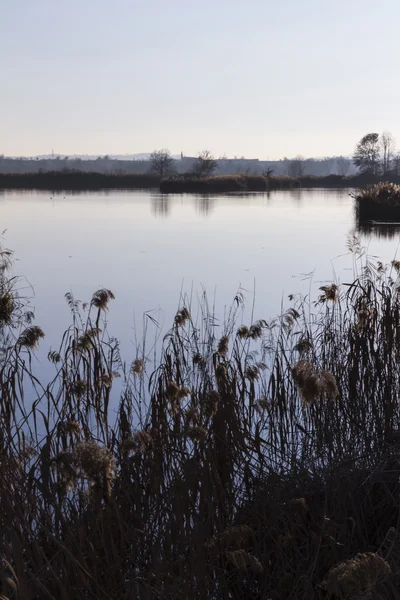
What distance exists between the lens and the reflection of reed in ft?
51.5

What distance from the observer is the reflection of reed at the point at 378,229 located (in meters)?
15.7

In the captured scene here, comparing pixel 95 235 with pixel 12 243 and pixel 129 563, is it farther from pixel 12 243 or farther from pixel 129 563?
pixel 129 563

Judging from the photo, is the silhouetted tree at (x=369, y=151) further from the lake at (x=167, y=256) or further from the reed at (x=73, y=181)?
the lake at (x=167, y=256)

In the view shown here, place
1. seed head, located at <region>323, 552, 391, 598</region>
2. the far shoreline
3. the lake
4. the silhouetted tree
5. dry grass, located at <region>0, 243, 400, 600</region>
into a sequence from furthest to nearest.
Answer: the silhouetted tree → the far shoreline → the lake → dry grass, located at <region>0, 243, 400, 600</region> → seed head, located at <region>323, 552, 391, 598</region>

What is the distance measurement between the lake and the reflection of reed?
0.43 feet

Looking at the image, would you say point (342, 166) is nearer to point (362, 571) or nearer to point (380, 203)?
point (380, 203)

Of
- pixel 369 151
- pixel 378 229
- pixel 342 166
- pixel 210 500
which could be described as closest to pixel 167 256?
pixel 378 229

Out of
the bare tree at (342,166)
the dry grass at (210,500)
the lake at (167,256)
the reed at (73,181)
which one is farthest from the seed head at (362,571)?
the bare tree at (342,166)

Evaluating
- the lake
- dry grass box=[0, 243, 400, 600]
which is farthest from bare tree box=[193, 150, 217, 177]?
dry grass box=[0, 243, 400, 600]

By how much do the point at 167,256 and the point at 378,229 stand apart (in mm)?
5957

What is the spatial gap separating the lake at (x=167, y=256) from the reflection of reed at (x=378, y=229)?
13cm

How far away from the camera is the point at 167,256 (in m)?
13.5

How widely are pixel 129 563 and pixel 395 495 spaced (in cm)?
109

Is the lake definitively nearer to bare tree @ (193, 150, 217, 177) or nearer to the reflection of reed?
the reflection of reed
